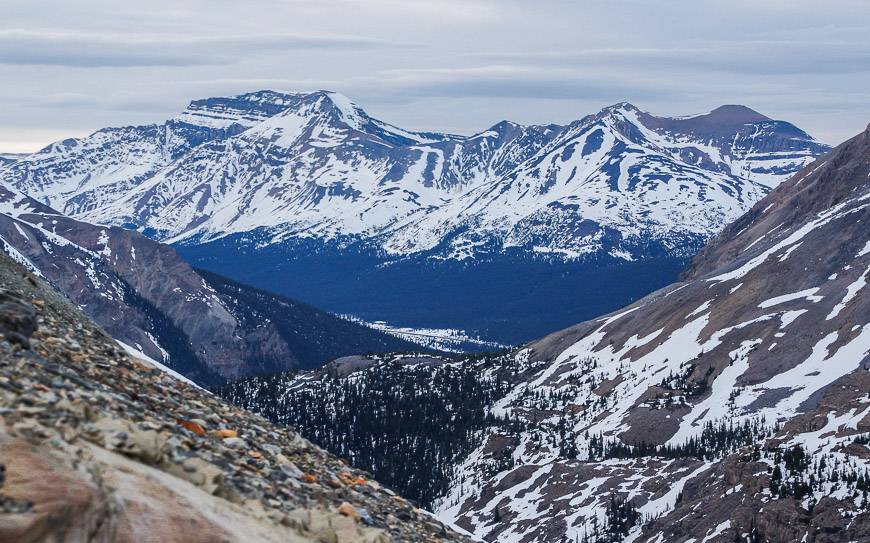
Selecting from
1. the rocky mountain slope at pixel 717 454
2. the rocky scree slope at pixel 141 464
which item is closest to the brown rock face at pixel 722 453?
the rocky mountain slope at pixel 717 454

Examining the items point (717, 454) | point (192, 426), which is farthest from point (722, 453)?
point (192, 426)

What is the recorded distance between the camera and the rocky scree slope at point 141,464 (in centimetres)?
1880

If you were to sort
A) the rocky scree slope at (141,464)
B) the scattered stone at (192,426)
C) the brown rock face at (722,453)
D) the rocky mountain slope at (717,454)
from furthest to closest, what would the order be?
the rocky mountain slope at (717,454) < the brown rock face at (722,453) < the scattered stone at (192,426) < the rocky scree slope at (141,464)

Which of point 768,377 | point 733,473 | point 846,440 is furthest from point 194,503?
point 768,377

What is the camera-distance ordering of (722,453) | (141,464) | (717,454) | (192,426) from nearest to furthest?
(141,464) < (192,426) < (722,453) < (717,454)

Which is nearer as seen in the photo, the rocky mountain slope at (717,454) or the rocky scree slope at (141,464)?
the rocky scree slope at (141,464)

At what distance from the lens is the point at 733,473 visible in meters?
111

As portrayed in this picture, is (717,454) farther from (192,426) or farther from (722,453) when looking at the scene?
(192,426)

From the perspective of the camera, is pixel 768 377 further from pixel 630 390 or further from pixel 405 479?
pixel 405 479

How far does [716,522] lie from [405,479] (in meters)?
91.7

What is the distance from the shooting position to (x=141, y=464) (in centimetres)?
2302

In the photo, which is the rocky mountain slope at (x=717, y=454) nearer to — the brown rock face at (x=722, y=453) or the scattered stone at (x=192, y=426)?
the brown rock face at (x=722, y=453)

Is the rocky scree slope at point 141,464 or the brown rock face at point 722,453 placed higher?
the rocky scree slope at point 141,464

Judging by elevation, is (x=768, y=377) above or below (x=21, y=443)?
below
